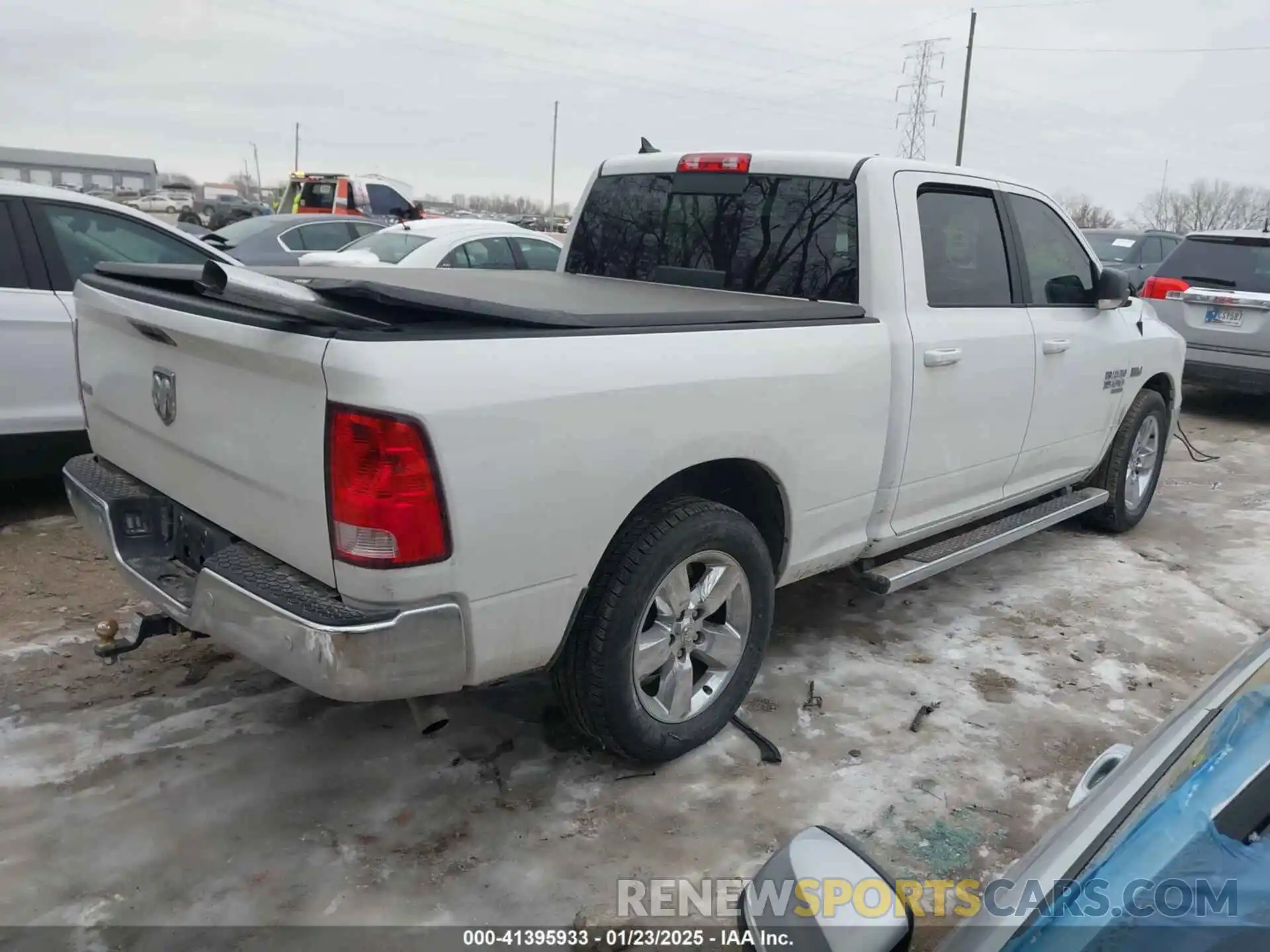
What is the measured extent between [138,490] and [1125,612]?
14.0 feet

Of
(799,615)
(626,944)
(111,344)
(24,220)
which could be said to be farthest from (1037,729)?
(24,220)

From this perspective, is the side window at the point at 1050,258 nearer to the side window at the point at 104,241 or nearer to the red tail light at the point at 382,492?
the red tail light at the point at 382,492

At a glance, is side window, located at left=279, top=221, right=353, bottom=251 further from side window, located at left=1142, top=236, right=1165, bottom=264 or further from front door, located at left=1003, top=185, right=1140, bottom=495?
side window, located at left=1142, top=236, right=1165, bottom=264

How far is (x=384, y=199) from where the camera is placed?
21953mm

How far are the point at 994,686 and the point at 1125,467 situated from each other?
2281 millimetres

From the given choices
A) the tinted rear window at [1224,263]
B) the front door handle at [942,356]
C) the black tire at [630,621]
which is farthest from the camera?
the tinted rear window at [1224,263]

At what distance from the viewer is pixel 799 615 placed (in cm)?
448

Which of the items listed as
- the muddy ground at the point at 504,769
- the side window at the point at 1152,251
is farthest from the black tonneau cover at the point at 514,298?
the side window at the point at 1152,251

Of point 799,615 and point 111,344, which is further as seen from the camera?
point 799,615

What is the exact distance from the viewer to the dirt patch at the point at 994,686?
378 cm

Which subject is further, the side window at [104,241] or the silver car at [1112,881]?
the side window at [104,241]

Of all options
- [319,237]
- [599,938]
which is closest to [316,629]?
[599,938]

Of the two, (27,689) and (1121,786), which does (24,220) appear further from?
(1121,786)

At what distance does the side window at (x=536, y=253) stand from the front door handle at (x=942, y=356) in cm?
613
